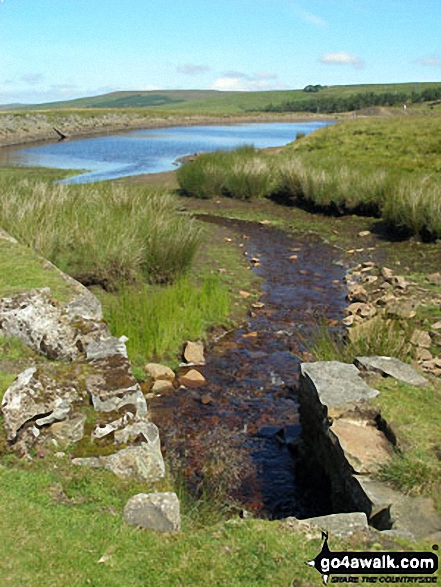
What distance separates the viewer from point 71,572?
119 inches

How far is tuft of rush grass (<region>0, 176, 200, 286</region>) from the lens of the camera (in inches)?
386

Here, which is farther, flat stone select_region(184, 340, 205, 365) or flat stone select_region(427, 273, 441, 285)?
flat stone select_region(427, 273, 441, 285)

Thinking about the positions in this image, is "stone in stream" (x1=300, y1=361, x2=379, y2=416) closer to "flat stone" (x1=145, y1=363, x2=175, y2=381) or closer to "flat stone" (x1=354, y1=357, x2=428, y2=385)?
"flat stone" (x1=354, y1=357, x2=428, y2=385)

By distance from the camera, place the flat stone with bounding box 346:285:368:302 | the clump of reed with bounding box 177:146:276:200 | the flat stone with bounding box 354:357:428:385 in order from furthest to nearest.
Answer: the clump of reed with bounding box 177:146:276:200 → the flat stone with bounding box 346:285:368:302 → the flat stone with bounding box 354:357:428:385

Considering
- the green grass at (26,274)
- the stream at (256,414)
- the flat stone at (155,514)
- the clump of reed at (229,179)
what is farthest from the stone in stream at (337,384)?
the clump of reed at (229,179)

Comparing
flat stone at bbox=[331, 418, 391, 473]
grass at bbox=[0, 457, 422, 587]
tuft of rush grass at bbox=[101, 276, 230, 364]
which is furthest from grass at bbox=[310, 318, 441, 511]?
tuft of rush grass at bbox=[101, 276, 230, 364]

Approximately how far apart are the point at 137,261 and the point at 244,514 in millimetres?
6188

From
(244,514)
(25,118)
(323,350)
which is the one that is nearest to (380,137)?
(323,350)

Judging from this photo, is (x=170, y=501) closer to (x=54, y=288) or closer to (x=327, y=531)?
(x=327, y=531)

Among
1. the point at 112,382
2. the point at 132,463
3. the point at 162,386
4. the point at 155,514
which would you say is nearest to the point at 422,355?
the point at 162,386

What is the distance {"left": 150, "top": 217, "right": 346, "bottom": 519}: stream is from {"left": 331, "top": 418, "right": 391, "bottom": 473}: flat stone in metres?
0.66

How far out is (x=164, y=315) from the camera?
8.47 m

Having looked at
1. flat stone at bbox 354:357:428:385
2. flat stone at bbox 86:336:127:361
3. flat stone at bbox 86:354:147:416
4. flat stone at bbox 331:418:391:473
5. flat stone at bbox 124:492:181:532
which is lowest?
flat stone at bbox 331:418:391:473

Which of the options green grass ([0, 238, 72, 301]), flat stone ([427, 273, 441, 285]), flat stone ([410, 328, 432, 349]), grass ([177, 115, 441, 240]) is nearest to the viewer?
green grass ([0, 238, 72, 301])
